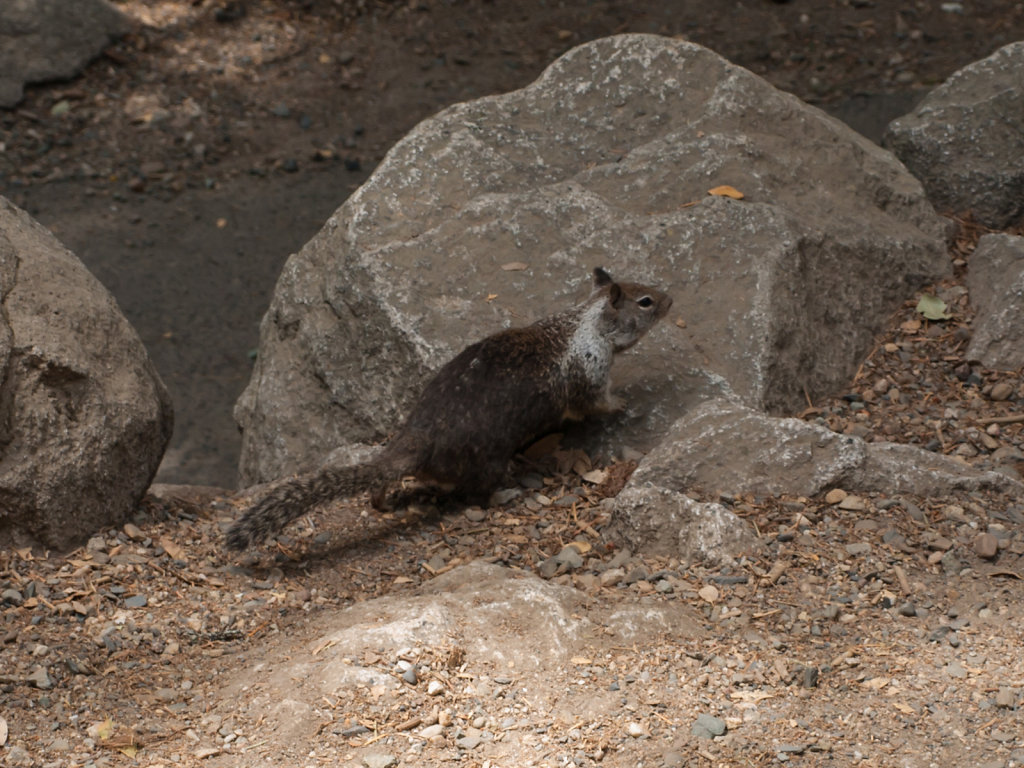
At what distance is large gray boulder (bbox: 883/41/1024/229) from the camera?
698cm

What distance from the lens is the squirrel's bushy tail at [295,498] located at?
4.76 meters

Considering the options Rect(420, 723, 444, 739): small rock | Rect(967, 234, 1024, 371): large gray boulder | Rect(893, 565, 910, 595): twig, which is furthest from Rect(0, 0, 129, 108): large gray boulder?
Rect(893, 565, 910, 595): twig

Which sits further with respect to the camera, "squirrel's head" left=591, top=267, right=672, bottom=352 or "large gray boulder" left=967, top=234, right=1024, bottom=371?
"large gray boulder" left=967, top=234, right=1024, bottom=371

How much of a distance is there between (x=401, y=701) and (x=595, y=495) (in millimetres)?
1953

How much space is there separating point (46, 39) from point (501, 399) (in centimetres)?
899

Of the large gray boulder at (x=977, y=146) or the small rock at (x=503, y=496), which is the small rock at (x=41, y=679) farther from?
the large gray boulder at (x=977, y=146)

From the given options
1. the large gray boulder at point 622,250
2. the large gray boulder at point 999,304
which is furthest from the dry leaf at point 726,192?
the large gray boulder at point 999,304

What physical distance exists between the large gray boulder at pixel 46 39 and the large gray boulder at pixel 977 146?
8.87 m

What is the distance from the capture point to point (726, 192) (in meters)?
6.39

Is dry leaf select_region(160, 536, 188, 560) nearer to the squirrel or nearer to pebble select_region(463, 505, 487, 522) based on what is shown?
the squirrel

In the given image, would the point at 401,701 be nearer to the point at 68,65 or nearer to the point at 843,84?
the point at 843,84

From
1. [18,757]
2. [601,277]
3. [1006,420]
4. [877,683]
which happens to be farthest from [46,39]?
[877,683]

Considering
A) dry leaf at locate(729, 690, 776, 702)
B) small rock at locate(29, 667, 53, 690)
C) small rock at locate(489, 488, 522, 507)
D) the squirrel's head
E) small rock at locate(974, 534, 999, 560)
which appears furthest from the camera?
the squirrel's head

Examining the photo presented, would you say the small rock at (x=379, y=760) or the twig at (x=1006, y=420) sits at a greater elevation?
the twig at (x=1006, y=420)
